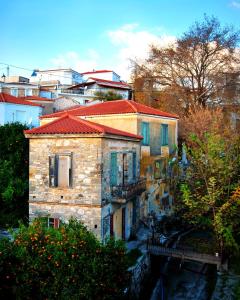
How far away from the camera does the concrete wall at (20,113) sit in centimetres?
2652

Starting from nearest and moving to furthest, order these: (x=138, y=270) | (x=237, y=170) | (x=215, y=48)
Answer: (x=138, y=270)
(x=237, y=170)
(x=215, y=48)

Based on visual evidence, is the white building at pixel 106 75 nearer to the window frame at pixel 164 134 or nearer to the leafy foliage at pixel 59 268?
the window frame at pixel 164 134

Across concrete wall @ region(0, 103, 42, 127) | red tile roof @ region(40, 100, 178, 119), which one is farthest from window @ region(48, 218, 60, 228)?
concrete wall @ region(0, 103, 42, 127)

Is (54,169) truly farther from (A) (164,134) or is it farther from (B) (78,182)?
(A) (164,134)

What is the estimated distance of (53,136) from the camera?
A: 15883mm

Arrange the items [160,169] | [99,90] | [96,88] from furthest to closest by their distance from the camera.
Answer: [96,88], [99,90], [160,169]

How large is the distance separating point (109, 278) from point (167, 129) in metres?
15.4

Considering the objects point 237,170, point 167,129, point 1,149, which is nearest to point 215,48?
point 167,129

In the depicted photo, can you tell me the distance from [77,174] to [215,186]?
6629 millimetres

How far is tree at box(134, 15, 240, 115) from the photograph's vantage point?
105 feet

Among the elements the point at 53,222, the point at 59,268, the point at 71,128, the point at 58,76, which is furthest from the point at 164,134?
the point at 58,76

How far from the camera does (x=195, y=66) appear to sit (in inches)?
1289

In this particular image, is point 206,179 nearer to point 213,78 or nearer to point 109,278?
point 109,278

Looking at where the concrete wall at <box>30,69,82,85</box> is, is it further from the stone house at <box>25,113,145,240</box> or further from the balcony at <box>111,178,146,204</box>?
the balcony at <box>111,178,146,204</box>
